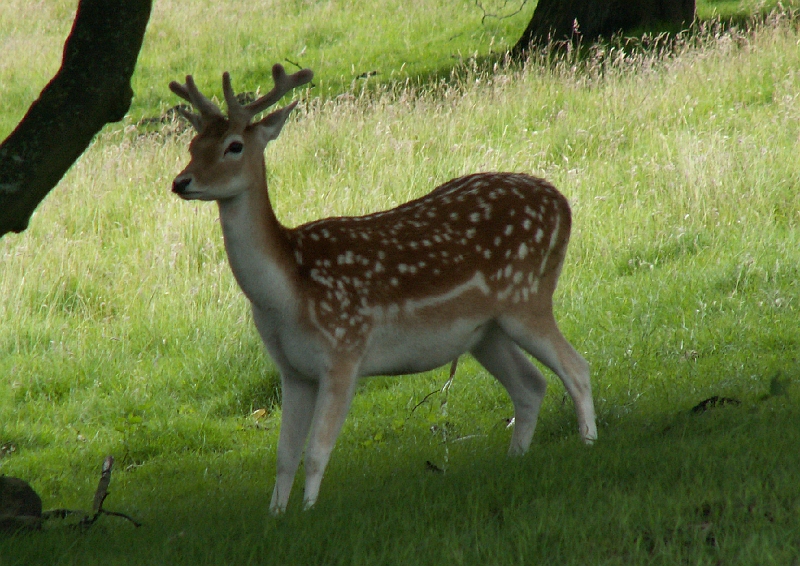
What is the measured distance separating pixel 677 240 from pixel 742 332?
176cm

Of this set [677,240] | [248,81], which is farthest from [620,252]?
[248,81]

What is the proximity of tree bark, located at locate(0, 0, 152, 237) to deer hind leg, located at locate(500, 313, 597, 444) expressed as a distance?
230 centimetres

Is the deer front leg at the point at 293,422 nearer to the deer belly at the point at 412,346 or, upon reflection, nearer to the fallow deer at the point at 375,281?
the fallow deer at the point at 375,281

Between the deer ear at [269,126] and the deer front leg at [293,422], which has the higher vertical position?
the deer ear at [269,126]

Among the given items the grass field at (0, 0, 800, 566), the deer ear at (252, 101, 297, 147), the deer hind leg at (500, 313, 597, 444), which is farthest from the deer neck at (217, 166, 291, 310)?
→ the deer hind leg at (500, 313, 597, 444)

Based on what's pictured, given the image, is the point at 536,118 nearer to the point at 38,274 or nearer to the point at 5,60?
the point at 38,274

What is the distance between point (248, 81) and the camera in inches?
734

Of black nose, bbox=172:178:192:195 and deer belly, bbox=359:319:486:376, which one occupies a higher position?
black nose, bbox=172:178:192:195

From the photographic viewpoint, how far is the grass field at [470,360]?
158 inches

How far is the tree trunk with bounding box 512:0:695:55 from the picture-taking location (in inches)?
614

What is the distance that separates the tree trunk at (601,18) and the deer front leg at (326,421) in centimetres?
1132

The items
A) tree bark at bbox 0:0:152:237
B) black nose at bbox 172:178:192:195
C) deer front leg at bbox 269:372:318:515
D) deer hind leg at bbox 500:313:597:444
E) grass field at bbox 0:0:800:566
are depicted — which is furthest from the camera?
deer hind leg at bbox 500:313:597:444

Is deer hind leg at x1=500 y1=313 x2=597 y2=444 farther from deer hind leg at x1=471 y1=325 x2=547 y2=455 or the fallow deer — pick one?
deer hind leg at x1=471 y1=325 x2=547 y2=455

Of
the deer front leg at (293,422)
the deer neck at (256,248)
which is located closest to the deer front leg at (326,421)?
the deer front leg at (293,422)
